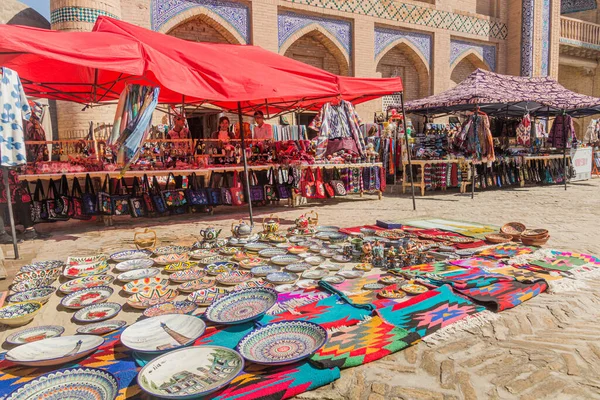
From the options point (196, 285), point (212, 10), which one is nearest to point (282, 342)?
point (196, 285)

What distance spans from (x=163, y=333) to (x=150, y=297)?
0.85 m

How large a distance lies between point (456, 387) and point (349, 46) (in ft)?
42.3

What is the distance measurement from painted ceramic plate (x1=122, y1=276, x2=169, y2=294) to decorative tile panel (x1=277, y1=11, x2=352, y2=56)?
9.99 metres

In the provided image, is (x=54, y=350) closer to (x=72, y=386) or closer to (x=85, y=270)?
(x=72, y=386)

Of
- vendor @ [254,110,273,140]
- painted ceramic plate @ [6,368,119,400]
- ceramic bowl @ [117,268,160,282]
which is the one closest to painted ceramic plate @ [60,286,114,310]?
ceramic bowl @ [117,268,160,282]

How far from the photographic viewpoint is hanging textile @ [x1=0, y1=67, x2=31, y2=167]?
4.33 metres

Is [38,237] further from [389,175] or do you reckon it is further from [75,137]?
[389,175]

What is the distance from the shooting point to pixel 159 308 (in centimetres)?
306

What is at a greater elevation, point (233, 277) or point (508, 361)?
point (233, 277)

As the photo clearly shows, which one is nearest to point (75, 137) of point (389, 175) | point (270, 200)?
point (270, 200)

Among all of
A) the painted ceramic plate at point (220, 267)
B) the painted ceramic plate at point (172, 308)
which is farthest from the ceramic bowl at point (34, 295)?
the painted ceramic plate at point (220, 267)

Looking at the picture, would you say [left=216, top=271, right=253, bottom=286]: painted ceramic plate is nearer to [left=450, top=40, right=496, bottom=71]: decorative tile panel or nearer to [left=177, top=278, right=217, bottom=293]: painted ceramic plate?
[left=177, top=278, right=217, bottom=293]: painted ceramic plate

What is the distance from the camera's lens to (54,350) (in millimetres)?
2383

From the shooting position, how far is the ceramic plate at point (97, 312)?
2938mm
